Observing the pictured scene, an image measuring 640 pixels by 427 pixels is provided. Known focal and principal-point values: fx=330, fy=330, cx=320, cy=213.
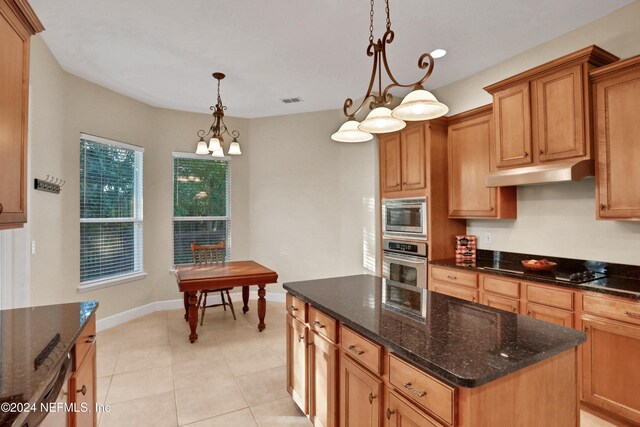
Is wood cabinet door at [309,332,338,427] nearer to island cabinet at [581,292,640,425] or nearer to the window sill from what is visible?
island cabinet at [581,292,640,425]

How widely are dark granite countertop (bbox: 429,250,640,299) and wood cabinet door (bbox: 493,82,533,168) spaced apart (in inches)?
37.9

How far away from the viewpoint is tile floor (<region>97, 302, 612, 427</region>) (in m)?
2.34

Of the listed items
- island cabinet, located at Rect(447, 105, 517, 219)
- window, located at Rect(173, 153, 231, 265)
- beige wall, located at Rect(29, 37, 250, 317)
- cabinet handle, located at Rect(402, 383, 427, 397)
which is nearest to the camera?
cabinet handle, located at Rect(402, 383, 427, 397)

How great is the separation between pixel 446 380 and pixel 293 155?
4.54 metres

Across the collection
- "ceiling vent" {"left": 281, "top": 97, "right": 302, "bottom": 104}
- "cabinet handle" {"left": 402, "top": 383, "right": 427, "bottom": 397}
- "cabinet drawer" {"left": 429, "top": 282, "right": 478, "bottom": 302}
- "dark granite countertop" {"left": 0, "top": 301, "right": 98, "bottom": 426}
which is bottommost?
"cabinet drawer" {"left": 429, "top": 282, "right": 478, "bottom": 302}

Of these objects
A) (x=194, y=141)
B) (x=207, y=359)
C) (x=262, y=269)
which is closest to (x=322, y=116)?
(x=194, y=141)

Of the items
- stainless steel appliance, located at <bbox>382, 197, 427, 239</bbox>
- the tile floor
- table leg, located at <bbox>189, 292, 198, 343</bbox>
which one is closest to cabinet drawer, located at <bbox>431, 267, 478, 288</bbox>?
stainless steel appliance, located at <bbox>382, 197, 427, 239</bbox>

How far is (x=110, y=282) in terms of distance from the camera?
13.8ft

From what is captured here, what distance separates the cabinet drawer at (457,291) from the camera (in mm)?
3150

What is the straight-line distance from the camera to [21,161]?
A: 1598 mm

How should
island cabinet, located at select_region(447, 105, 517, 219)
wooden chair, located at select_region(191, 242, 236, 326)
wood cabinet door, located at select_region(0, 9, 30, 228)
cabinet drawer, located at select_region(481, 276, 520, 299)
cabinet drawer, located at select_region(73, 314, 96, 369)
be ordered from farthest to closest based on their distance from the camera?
wooden chair, located at select_region(191, 242, 236, 326), island cabinet, located at select_region(447, 105, 517, 219), cabinet drawer, located at select_region(481, 276, 520, 299), cabinet drawer, located at select_region(73, 314, 96, 369), wood cabinet door, located at select_region(0, 9, 30, 228)

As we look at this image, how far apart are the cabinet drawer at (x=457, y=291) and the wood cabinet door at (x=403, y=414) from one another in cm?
205

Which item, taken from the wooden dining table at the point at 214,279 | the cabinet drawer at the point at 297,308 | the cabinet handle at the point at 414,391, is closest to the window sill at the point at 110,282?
the wooden dining table at the point at 214,279

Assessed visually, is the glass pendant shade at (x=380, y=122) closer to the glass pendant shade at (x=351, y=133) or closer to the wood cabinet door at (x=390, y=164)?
→ the glass pendant shade at (x=351, y=133)
